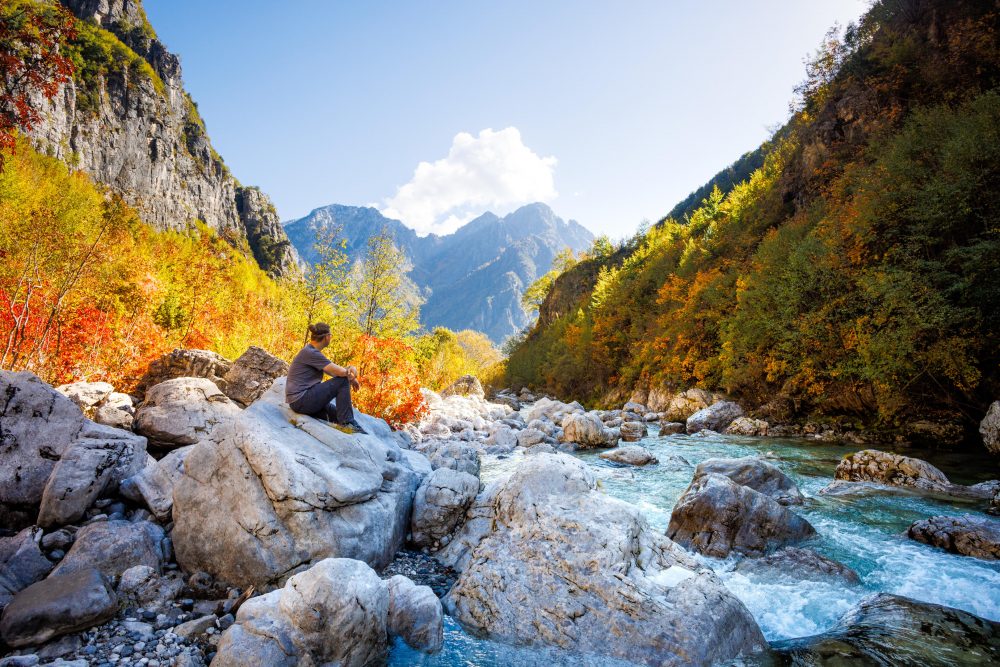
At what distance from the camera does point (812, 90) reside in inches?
1163

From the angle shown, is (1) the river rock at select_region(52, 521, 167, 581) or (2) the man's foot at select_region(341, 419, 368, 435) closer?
(1) the river rock at select_region(52, 521, 167, 581)

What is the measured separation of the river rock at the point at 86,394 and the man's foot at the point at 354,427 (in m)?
5.85

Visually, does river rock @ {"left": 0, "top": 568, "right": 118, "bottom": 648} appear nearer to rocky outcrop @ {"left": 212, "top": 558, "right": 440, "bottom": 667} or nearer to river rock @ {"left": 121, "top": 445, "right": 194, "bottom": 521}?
rocky outcrop @ {"left": 212, "top": 558, "right": 440, "bottom": 667}

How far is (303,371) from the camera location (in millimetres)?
7395

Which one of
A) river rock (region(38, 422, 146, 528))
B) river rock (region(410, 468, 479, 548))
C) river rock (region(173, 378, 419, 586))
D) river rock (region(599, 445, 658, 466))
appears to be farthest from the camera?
river rock (region(599, 445, 658, 466))

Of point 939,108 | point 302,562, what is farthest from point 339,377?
point 939,108

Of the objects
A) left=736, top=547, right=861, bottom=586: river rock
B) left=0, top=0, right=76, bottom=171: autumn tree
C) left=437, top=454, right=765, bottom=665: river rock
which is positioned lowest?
left=736, top=547, right=861, bottom=586: river rock

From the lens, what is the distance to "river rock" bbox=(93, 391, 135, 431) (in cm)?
873

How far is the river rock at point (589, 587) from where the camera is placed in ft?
15.4

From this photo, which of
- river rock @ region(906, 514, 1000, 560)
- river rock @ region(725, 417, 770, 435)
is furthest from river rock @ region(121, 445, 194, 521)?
river rock @ region(725, 417, 770, 435)

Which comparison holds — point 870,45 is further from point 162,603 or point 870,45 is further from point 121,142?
point 121,142

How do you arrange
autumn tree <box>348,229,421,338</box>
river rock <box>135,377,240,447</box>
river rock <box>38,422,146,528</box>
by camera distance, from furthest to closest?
autumn tree <box>348,229,421,338</box> < river rock <box>135,377,240,447</box> < river rock <box>38,422,146,528</box>

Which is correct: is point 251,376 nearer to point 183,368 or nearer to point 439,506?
point 183,368

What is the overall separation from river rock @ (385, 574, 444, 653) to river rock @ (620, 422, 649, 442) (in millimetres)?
15314
